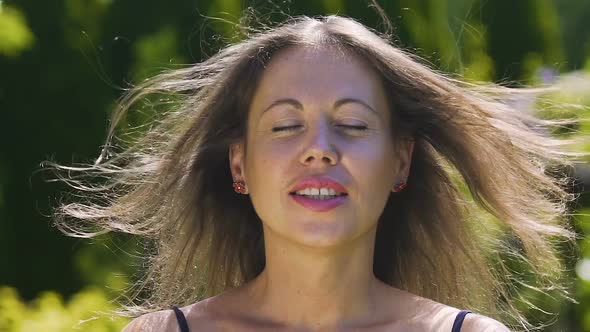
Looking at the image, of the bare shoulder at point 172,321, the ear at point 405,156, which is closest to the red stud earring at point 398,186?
the ear at point 405,156

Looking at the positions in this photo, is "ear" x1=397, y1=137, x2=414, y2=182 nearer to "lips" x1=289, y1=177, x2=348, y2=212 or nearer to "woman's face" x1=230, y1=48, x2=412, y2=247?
"woman's face" x1=230, y1=48, x2=412, y2=247

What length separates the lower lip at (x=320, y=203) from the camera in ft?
9.95

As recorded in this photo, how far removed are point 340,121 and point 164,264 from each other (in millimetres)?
727

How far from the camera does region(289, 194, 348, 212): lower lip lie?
303 cm

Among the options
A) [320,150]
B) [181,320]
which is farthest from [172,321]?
[320,150]

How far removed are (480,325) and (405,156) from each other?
1.44 ft

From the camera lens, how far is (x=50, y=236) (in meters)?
4.35

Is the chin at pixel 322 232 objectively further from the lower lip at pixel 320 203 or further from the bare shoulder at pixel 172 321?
the bare shoulder at pixel 172 321

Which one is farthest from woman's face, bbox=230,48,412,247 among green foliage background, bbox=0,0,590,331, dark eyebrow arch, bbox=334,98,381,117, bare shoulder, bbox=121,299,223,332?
green foliage background, bbox=0,0,590,331

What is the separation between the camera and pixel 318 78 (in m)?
3.14

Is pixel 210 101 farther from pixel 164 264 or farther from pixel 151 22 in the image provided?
pixel 151 22

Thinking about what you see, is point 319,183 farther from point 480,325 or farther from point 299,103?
point 480,325

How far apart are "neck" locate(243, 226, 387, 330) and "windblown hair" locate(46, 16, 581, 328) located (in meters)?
0.26

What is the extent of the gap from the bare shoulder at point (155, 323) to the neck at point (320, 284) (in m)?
0.21
